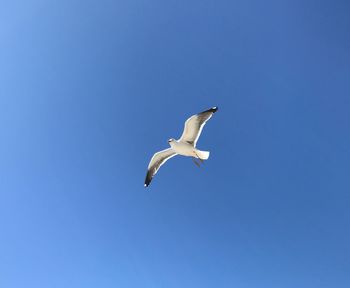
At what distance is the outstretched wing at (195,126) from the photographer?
1549cm

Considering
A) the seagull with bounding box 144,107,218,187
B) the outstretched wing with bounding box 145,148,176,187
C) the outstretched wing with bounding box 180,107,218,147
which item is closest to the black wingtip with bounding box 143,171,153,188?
the outstretched wing with bounding box 145,148,176,187

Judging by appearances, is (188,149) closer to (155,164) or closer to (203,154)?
(203,154)

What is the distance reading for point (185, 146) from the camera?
1598 centimetres

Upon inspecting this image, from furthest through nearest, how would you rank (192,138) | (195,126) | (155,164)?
(155,164), (192,138), (195,126)

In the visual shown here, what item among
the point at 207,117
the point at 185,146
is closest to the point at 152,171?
the point at 185,146

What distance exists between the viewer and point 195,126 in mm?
15750

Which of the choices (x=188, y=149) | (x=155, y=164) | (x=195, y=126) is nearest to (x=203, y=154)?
(x=188, y=149)

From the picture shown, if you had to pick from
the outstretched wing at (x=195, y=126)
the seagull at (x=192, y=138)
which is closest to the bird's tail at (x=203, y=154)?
the seagull at (x=192, y=138)

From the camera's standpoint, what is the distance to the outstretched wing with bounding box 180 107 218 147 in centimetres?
1549

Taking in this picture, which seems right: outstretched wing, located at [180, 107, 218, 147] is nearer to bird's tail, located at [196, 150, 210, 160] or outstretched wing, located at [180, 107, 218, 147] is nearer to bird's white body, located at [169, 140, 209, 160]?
bird's white body, located at [169, 140, 209, 160]

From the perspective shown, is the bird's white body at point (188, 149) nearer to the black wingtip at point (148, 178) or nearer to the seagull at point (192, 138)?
the seagull at point (192, 138)

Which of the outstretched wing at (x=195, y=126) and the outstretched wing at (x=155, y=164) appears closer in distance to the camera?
the outstretched wing at (x=195, y=126)

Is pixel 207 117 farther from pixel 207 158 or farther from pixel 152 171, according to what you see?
pixel 152 171

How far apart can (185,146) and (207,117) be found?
1.29 meters
